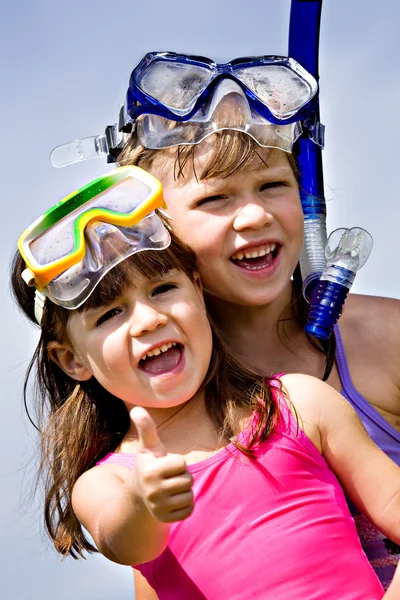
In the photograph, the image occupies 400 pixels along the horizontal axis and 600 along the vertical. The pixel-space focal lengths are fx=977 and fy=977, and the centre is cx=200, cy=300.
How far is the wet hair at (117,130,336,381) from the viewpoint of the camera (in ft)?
9.58

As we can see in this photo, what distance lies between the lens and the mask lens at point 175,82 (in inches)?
121

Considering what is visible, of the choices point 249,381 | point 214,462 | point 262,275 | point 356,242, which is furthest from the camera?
point 356,242

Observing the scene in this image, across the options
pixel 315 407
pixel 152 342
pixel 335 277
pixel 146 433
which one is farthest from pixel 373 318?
pixel 146 433

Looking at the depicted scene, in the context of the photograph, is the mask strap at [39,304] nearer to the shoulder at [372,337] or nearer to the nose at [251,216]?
the nose at [251,216]

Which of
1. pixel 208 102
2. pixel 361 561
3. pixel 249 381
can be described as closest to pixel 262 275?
pixel 249 381

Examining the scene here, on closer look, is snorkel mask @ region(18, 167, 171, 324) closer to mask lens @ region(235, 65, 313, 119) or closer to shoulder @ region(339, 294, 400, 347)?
mask lens @ region(235, 65, 313, 119)

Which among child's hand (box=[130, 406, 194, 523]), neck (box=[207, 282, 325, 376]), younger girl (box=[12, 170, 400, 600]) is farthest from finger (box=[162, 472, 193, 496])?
neck (box=[207, 282, 325, 376])

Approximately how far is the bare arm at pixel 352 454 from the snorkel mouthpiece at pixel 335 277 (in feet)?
1.33

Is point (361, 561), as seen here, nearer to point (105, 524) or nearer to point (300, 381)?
point (300, 381)

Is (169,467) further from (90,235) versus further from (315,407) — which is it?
(90,235)

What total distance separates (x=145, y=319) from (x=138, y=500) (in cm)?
54

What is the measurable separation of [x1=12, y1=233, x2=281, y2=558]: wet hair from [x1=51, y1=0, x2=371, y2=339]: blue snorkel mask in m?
0.40

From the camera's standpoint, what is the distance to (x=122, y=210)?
2.71m

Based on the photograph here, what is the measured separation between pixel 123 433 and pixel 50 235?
2.10ft
